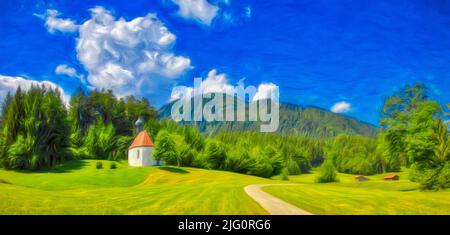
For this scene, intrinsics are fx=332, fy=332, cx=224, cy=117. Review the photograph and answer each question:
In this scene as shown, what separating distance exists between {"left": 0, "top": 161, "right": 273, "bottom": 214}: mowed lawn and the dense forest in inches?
193

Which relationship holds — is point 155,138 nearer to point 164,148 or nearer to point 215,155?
point 164,148

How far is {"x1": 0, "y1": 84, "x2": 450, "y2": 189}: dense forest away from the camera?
39878mm

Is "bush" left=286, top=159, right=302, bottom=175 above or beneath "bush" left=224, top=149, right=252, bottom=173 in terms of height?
beneath

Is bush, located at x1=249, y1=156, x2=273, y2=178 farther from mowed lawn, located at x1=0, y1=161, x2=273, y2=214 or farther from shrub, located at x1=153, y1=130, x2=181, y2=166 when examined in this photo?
shrub, located at x1=153, y1=130, x2=181, y2=166

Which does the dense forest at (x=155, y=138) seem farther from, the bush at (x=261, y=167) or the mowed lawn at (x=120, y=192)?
the mowed lawn at (x=120, y=192)

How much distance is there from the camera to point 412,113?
42281mm

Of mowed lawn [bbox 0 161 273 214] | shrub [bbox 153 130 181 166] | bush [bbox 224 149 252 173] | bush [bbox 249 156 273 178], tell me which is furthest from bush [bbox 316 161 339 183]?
shrub [bbox 153 130 181 166]

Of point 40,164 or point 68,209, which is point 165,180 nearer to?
point 40,164

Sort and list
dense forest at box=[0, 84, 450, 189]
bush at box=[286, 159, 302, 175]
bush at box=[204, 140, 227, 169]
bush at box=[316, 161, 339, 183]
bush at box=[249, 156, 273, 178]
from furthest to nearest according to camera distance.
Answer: bush at box=[286, 159, 302, 175] → bush at box=[249, 156, 273, 178] → bush at box=[204, 140, 227, 169] → bush at box=[316, 161, 339, 183] → dense forest at box=[0, 84, 450, 189]

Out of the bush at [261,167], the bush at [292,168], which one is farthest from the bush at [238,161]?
the bush at [292,168]

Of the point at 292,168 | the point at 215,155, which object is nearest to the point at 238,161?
the point at 215,155

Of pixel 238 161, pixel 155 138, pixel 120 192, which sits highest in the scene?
pixel 155 138

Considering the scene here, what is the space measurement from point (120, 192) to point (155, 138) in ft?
141

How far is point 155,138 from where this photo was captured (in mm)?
72438
